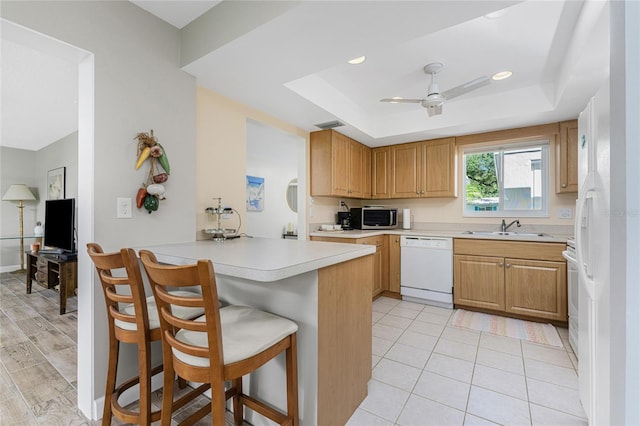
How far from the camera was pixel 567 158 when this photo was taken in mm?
2895

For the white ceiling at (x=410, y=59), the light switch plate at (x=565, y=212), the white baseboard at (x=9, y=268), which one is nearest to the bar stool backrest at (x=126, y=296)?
the white ceiling at (x=410, y=59)

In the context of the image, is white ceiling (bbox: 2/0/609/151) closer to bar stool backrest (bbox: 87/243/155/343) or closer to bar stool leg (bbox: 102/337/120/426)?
bar stool backrest (bbox: 87/243/155/343)

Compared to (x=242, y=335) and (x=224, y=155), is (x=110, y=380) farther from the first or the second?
(x=224, y=155)

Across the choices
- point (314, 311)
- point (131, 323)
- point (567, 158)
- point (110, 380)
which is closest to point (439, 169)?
point (567, 158)

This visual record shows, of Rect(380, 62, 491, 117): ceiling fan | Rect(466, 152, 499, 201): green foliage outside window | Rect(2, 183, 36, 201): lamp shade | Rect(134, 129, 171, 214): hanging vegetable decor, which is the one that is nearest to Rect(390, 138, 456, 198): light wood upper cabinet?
Rect(466, 152, 499, 201): green foliage outside window

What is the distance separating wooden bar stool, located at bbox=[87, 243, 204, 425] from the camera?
1.14 meters

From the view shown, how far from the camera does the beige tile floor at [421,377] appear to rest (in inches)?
60.4

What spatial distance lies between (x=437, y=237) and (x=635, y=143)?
2689 millimetres

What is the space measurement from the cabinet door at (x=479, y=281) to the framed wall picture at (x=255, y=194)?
3420 mm

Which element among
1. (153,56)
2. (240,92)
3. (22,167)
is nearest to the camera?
(153,56)

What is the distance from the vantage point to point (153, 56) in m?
1.80

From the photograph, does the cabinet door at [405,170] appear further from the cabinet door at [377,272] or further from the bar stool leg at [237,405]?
the bar stool leg at [237,405]

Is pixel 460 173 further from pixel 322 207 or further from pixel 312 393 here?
pixel 312 393

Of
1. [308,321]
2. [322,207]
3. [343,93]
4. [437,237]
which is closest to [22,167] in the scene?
[322,207]
